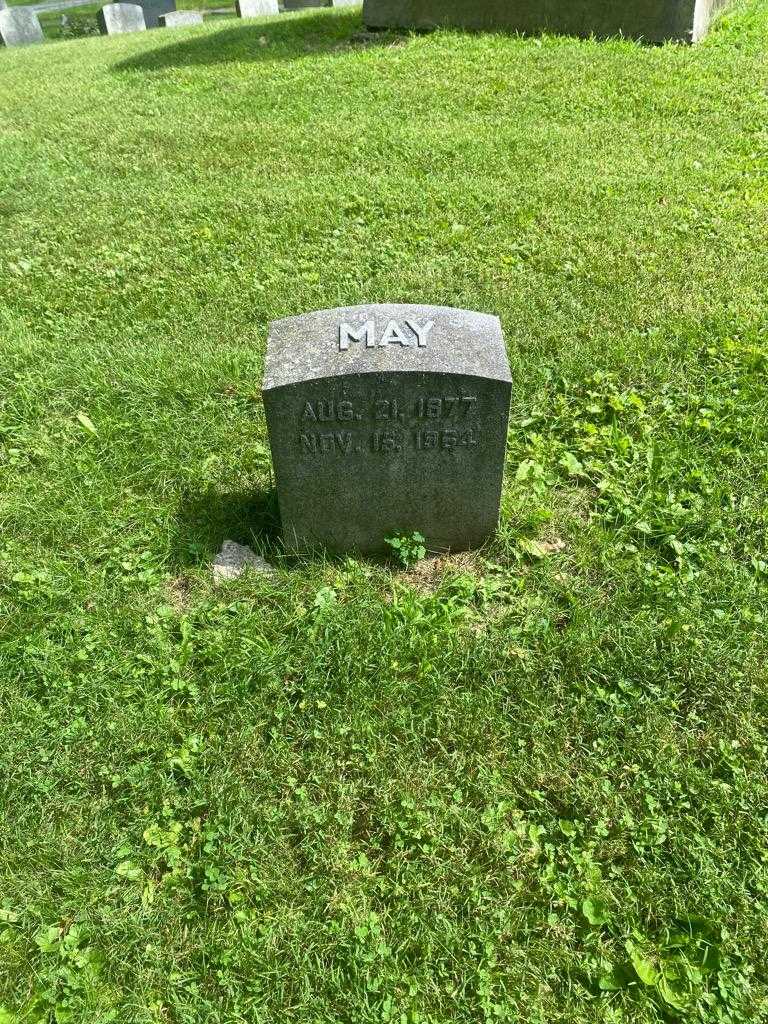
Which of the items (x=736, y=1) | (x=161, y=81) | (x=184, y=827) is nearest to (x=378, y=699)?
(x=184, y=827)

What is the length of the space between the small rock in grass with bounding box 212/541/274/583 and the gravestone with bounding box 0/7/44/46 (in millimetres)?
18118

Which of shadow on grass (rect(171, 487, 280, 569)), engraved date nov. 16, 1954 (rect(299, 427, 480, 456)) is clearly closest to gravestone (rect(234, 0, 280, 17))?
shadow on grass (rect(171, 487, 280, 569))

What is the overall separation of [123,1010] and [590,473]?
9.48ft

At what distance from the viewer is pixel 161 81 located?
9.70 metres

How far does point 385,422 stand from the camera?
2793mm

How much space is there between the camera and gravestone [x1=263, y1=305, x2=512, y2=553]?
266 cm

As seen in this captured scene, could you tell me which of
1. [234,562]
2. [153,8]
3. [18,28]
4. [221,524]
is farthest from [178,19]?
[234,562]

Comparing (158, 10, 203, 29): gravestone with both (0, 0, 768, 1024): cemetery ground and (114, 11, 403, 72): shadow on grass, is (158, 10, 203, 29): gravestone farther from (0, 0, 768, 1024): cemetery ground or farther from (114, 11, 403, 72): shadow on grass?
(0, 0, 768, 1024): cemetery ground

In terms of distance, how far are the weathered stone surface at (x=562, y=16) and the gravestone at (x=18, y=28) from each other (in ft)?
34.5

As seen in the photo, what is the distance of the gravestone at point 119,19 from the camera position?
1582 centimetres

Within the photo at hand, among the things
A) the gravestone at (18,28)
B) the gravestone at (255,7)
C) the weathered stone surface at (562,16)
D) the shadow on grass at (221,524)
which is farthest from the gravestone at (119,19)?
the shadow on grass at (221,524)

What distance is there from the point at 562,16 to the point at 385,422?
352 inches

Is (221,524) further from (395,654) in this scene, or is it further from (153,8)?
(153,8)

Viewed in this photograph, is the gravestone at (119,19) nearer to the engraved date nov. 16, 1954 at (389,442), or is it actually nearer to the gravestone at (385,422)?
the gravestone at (385,422)
